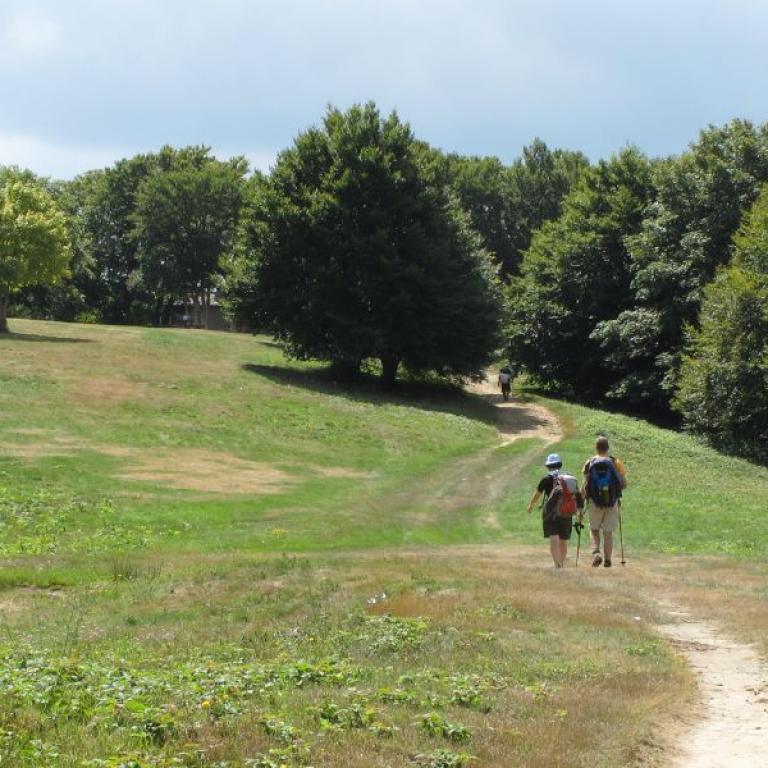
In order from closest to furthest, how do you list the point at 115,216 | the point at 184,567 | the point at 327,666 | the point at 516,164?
1. the point at 327,666
2. the point at 184,567
3. the point at 115,216
4. the point at 516,164

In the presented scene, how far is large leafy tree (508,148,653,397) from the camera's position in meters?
74.1

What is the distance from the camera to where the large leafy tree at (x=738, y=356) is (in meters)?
52.5

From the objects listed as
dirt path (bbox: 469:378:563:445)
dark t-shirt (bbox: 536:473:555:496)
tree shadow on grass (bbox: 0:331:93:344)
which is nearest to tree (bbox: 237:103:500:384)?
dirt path (bbox: 469:378:563:445)

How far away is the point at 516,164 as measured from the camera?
13188cm

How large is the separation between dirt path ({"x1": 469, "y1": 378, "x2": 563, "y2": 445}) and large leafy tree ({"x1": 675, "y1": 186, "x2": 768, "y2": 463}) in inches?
312

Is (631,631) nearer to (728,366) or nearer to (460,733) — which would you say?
(460,733)

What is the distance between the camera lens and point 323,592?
55.9ft

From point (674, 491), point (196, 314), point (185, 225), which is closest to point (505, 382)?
point (674, 491)

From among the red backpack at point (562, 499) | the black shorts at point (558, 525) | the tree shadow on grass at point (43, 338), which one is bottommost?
the black shorts at point (558, 525)

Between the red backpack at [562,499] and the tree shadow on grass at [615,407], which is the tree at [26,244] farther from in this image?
the red backpack at [562,499]

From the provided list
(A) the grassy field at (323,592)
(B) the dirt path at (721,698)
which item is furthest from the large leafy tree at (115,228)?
(B) the dirt path at (721,698)

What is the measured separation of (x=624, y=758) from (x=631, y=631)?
5.75 metres

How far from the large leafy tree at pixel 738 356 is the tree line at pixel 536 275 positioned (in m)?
0.09

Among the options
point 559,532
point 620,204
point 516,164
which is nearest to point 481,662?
point 559,532
